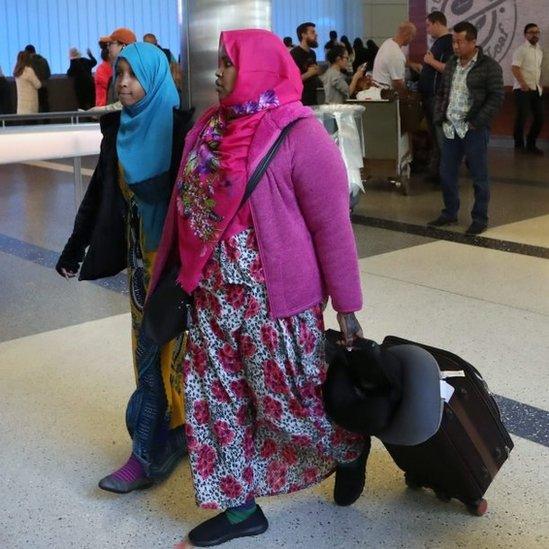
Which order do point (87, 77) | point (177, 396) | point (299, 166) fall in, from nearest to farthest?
point (299, 166) < point (177, 396) < point (87, 77)

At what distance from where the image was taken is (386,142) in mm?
8805

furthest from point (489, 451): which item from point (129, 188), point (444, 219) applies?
point (444, 219)

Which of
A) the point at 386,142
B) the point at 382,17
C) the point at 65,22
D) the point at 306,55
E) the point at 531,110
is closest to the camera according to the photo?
the point at 386,142

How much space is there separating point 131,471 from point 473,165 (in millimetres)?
4550

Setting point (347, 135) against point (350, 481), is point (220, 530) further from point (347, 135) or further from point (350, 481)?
point (347, 135)

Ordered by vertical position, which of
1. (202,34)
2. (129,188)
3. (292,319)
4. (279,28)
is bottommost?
(292,319)

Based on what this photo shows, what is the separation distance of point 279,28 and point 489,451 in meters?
20.6

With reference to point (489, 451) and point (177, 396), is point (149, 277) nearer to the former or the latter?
point (177, 396)

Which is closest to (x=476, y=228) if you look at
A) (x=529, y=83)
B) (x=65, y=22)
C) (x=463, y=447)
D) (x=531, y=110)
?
(x=463, y=447)

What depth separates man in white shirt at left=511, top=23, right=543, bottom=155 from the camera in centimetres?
1198

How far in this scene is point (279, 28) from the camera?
22.2 metres

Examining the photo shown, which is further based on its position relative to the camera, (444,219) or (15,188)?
(15,188)

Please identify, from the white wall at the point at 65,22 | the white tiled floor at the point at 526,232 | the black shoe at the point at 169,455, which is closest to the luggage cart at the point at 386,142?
the white tiled floor at the point at 526,232

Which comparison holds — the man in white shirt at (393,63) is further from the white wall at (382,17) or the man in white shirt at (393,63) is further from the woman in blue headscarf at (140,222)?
the white wall at (382,17)
